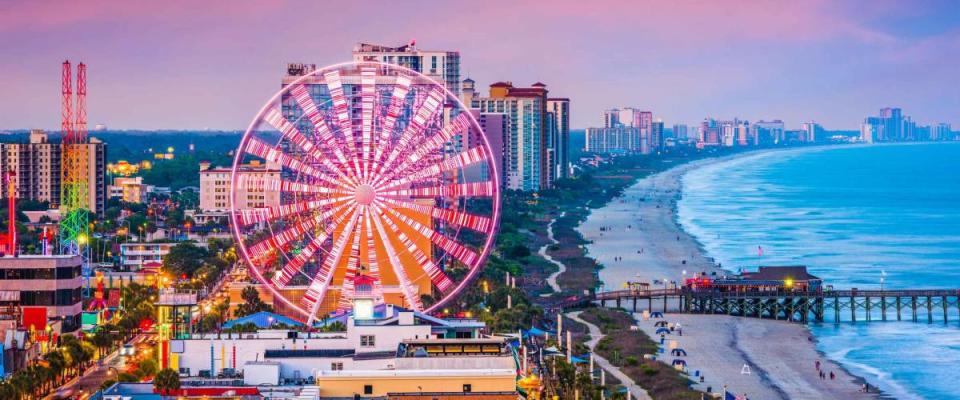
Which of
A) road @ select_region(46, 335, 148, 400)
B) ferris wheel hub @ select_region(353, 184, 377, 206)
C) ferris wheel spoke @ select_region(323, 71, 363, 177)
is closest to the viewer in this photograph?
ferris wheel spoke @ select_region(323, 71, 363, 177)

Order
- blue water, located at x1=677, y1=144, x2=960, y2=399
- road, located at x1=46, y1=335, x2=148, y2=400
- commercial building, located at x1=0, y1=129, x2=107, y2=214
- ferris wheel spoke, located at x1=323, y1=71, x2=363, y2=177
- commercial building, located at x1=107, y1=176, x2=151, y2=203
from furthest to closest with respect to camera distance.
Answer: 1. commercial building, located at x1=107, y1=176, x2=151, y2=203
2. commercial building, located at x1=0, y1=129, x2=107, y2=214
3. blue water, located at x1=677, y1=144, x2=960, y2=399
4. road, located at x1=46, y1=335, x2=148, y2=400
5. ferris wheel spoke, located at x1=323, y1=71, x2=363, y2=177

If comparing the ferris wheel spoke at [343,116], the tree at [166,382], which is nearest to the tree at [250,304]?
the ferris wheel spoke at [343,116]

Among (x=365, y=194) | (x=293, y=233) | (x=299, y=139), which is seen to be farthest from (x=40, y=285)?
(x=365, y=194)

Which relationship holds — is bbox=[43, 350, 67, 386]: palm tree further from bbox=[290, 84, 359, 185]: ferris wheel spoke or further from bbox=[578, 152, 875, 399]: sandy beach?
bbox=[578, 152, 875, 399]: sandy beach

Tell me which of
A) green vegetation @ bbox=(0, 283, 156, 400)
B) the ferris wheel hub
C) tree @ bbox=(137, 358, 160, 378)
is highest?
the ferris wheel hub

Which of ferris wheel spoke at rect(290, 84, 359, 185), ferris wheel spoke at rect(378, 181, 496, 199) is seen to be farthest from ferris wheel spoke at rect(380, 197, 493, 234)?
ferris wheel spoke at rect(290, 84, 359, 185)

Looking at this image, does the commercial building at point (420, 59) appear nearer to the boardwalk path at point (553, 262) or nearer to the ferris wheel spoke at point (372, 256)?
the boardwalk path at point (553, 262)
